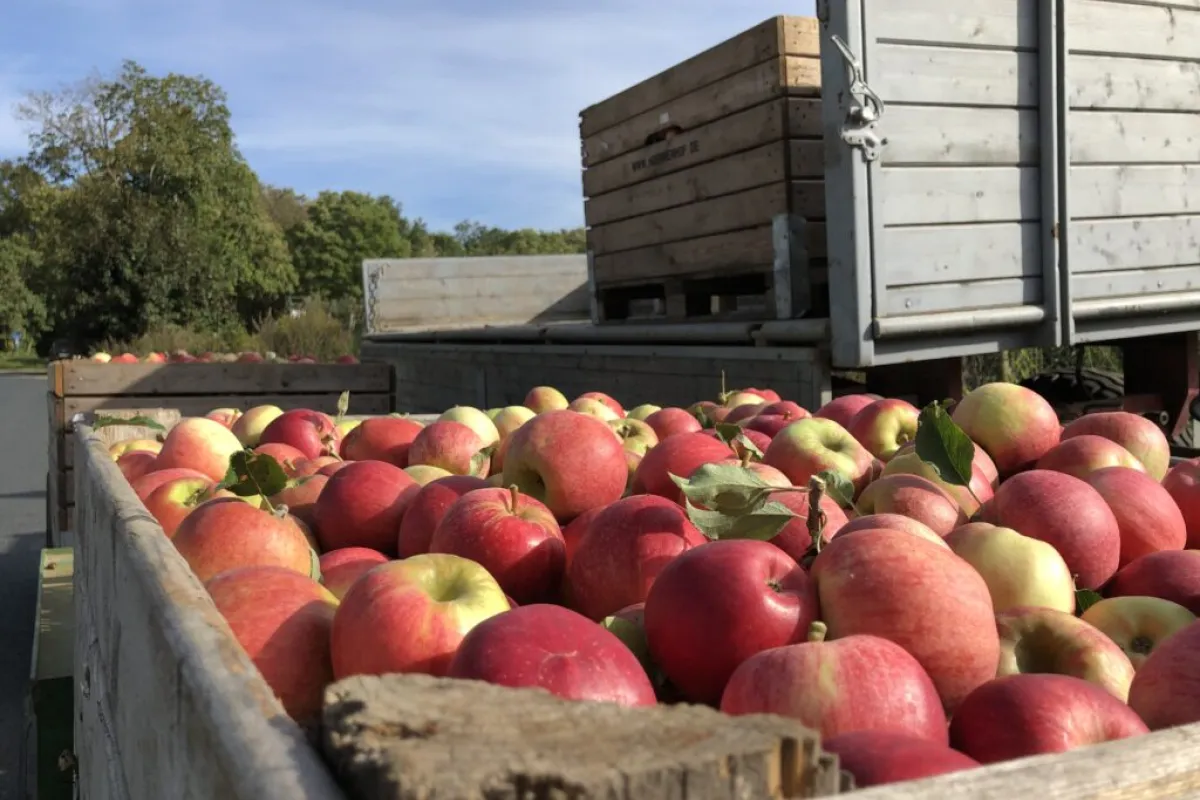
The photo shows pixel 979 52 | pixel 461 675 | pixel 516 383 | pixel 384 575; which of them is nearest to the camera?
pixel 461 675

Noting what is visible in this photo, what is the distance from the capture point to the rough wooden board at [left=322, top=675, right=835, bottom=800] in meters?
0.53

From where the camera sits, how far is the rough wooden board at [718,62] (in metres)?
5.21

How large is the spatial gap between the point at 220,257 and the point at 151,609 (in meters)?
32.1

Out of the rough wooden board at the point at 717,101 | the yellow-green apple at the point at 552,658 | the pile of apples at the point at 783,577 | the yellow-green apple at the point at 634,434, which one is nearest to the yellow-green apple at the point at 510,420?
the yellow-green apple at the point at 634,434

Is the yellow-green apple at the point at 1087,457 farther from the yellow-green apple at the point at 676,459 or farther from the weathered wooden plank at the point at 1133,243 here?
the weathered wooden plank at the point at 1133,243

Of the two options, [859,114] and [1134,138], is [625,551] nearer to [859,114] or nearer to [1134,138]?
[859,114]

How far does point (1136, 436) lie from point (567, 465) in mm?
1198

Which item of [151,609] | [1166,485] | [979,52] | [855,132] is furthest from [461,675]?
[979,52]

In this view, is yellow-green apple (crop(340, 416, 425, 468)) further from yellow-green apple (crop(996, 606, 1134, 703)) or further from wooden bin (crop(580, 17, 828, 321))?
wooden bin (crop(580, 17, 828, 321))

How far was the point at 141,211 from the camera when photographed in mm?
28984

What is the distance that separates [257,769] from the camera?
2.12 ft

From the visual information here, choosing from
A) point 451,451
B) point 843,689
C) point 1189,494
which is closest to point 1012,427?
point 1189,494

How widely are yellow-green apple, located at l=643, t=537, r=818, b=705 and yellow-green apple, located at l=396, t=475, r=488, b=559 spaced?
0.67 meters

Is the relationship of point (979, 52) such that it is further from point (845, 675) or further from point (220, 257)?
point (220, 257)
